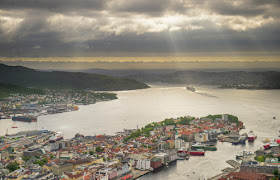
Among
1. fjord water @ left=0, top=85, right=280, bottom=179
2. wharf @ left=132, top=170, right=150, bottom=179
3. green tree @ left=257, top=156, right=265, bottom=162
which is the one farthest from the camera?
green tree @ left=257, top=156, right=265, bottom=162

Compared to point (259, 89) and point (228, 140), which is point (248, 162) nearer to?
point (228, 140)

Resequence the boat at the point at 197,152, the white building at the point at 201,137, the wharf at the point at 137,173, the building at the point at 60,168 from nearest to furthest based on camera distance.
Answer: the building at the point at 60,168 → the wharf at the point at 137,173 → the boat at the point at 197,152 → the white building at the point at 201,137

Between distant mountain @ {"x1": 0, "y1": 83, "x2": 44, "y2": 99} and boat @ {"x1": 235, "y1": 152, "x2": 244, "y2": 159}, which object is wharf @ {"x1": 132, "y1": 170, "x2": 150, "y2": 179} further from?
distant mountain @ {"x1": 0, "y1": 83, "x2": 44, "y2": 99}

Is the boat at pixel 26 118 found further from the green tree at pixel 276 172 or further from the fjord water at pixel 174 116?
the green tree at pixel 276 172

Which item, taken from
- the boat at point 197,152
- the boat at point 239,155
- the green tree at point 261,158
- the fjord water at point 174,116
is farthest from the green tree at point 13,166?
the green tree at point 261,158

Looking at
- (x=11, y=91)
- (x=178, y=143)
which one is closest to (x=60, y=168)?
(x=178, y=143)

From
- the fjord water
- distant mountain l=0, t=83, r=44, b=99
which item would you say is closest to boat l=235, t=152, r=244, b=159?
the fjord water

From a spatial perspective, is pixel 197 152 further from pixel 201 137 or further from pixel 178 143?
pixel 201 137

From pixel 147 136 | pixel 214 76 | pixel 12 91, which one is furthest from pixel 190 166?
pixel 214 76
